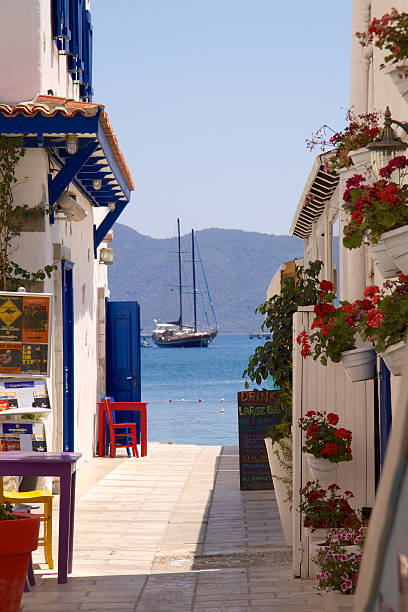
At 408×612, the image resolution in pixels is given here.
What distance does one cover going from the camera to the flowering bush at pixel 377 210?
3.52 m

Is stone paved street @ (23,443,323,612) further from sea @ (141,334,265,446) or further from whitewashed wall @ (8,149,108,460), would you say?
sea @ (141,334,265,446)

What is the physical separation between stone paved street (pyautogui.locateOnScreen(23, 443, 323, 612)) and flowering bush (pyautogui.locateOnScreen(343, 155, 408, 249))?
243 cm

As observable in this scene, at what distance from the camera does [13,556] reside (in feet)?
15.0

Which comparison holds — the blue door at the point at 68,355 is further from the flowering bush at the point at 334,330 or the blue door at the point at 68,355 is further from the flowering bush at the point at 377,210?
the flowering bush at the point at 377,210

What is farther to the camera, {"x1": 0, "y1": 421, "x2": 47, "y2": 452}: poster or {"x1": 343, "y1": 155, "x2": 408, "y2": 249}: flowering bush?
{"x1": 0, "y1": 421, "x2": 47, "y2": 452}: poster

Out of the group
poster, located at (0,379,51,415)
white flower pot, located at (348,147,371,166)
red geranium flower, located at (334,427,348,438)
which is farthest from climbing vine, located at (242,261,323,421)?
white flower pot, located at (348,147,371,166)

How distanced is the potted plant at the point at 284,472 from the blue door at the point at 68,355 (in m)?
3.35

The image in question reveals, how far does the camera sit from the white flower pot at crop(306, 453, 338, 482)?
17.9 feet

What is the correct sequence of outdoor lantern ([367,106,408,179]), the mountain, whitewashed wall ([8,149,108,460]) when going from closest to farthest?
outdoor lantern ([367,106,408,179]) → whitewashed wall ([8,149,108,460]) → the mountain

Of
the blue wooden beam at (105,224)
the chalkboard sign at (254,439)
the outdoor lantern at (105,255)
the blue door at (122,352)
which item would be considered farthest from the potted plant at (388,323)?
the blue door at (122,352)

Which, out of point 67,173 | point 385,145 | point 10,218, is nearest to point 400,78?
point 385,145

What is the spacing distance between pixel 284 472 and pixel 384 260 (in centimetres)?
366

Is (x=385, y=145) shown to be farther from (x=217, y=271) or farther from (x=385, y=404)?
(x=217, y=271)

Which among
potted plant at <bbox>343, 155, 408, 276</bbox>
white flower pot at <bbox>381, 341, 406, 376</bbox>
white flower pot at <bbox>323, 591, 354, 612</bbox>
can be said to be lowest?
white flower pot at <bbox>323, 591, 354, 612</bbox>
